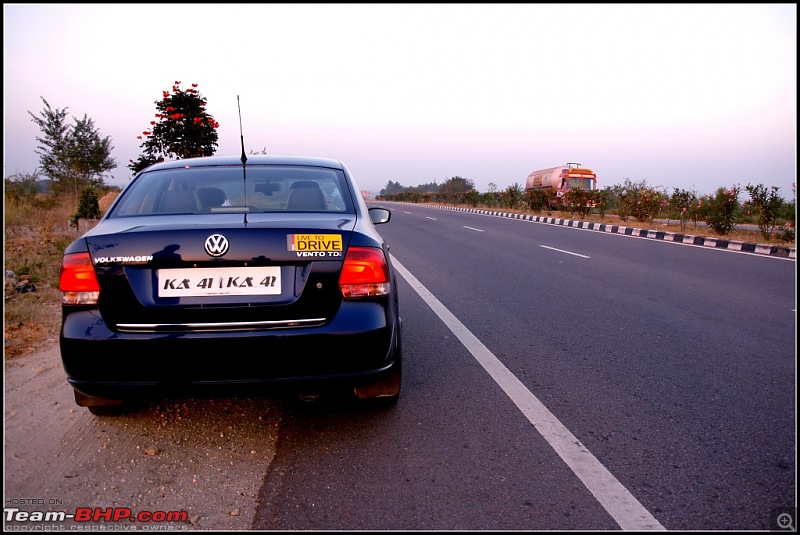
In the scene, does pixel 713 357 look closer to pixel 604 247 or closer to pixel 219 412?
pixel 219 412

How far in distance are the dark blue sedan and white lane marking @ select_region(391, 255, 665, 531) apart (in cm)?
105

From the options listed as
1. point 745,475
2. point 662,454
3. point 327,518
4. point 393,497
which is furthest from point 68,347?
point 745,475

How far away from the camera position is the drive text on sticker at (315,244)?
2.61 m

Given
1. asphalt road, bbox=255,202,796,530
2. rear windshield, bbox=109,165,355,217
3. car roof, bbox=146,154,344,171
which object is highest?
car roof, bbox=146,154,344,171

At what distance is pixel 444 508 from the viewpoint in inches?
89.5

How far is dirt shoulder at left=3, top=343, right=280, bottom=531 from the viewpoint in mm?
2326

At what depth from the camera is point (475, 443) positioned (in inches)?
112

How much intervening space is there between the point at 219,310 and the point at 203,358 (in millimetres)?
228

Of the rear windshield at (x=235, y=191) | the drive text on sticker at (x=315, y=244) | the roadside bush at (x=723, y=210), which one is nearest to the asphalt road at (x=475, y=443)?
the drive text on sticker at (x=315, y=244)

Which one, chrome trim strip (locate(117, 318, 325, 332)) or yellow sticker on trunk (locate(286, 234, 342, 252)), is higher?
yellow sticker on trunk (locate(286, 234, 342, 252))

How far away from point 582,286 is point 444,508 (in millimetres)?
5695
